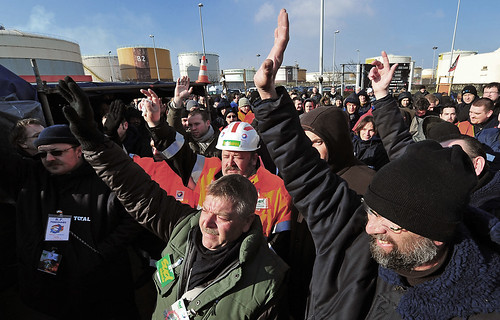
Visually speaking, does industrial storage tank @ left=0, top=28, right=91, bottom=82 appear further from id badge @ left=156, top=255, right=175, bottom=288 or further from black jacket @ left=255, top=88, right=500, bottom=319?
black jacket @ left=255, top=88, right=500, bottom=319

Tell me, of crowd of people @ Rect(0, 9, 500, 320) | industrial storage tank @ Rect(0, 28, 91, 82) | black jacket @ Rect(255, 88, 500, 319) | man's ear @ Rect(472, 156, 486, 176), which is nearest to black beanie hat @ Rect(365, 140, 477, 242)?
crowd of people @ Rect(0, 9, 500, 320)

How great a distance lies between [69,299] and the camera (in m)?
2.22

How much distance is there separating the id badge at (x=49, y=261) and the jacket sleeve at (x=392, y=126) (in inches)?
105

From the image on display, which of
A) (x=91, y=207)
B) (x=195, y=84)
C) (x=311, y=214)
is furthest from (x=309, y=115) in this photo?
(x=195, y=84)

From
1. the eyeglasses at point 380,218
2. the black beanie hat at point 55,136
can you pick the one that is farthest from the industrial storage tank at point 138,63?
the eyeglasses at point 380,218

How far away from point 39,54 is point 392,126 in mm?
51686

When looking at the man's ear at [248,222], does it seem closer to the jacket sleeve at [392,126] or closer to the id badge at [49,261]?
the jacket sleeve at [392,126]

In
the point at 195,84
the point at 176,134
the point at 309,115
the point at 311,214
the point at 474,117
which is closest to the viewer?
the point at 311,214

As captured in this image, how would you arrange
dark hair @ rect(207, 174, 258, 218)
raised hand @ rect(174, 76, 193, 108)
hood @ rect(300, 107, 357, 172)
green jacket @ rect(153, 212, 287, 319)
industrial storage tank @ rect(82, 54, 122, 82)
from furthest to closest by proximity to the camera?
industrial storage tank @ rect(82, 54, 122, 82), raised hand @ rect(174, 76, 193, 108), hood @ rect(300, 107, 357, 172), dark hair @ rect(207, 174, 258, 218), green jacket @ rect(153, 212, 287, 319)

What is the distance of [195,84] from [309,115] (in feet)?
15.5

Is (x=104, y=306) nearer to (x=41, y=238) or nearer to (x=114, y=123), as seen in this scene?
(x=41, y=238)

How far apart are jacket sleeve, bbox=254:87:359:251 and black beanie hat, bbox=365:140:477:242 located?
0.25 metres

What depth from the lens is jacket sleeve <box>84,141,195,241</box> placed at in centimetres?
178

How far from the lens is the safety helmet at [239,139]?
7.72ft
